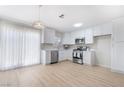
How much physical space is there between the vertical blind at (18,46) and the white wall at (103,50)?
3541 mm

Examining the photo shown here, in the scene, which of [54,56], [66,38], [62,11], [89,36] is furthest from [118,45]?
[66,38]

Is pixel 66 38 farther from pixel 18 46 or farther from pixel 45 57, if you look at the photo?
pixel 18 46

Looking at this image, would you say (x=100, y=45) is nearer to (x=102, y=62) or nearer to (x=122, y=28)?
(x=102, y=62)

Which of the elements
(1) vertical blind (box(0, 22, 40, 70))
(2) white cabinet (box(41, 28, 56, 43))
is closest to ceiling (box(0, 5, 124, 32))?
(1) vertical blind (box(0, 22, 40, 70))

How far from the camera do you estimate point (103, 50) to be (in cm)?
473

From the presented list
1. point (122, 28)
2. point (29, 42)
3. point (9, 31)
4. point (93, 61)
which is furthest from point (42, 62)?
point (122, 28)

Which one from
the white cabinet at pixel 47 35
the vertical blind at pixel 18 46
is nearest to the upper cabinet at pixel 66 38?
the white cabinet at pixel 47 35

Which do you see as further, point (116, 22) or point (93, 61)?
point (93, 61)

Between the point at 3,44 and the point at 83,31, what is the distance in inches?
175

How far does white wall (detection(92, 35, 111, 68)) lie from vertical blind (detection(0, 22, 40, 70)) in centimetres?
354

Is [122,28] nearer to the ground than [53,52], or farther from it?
farther from it

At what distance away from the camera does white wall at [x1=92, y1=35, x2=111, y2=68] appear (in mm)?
4470

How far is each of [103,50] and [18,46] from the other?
4.50 metres
